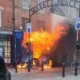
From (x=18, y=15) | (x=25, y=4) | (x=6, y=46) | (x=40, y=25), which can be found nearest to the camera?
(x=6, y=46)

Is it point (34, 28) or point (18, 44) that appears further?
point (34, 28)

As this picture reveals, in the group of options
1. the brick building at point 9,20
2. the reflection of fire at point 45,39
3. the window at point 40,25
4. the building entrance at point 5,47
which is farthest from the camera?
the window at point 40,25

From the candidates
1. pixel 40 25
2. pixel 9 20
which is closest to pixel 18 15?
pixel 9 20

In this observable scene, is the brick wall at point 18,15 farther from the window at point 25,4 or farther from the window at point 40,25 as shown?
the window at point 25,4

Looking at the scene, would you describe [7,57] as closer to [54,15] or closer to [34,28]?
[34,28]

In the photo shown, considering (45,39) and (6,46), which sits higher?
(45,39)

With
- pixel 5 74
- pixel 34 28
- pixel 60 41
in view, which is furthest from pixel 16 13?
pixel 5 74

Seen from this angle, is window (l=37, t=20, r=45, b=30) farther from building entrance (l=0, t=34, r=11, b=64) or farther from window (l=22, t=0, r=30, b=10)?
building entrance (l=0, t=34, r=11, b=64)

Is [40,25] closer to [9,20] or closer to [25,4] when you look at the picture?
[25,4]

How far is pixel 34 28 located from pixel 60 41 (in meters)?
2.82

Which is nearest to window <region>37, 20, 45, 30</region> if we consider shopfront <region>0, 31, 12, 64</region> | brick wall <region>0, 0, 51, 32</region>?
brick wall <region>0, 0, 51, 32</region>

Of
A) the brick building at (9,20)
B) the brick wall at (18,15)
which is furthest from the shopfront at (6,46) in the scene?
the brick wall at (18,15)

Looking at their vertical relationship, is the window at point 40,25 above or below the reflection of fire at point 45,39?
above

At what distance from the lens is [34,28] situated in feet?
119
